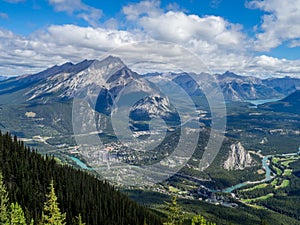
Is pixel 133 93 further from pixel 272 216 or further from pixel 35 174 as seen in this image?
pixel 272 216

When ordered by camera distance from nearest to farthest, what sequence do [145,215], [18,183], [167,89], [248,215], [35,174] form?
1. [167,89]
2. [18,183]
3. [35,174]
4. [145,215]
5. [248,215]

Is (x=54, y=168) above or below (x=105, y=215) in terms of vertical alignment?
above

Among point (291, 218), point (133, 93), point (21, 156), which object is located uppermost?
point (133, 93)

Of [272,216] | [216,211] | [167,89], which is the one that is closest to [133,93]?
[167,89]

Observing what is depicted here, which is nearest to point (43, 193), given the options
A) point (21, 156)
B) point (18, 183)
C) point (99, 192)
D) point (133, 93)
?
point (18, 183)

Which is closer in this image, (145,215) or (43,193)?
(43,193)

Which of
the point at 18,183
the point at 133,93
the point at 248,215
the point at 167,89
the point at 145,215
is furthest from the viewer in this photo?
the point at 248,215

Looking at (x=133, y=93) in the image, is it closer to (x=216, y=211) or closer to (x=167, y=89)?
(x=167, y=89)
